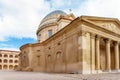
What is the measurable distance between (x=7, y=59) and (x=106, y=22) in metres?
73.8

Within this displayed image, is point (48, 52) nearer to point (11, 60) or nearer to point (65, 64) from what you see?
point (65, 64)

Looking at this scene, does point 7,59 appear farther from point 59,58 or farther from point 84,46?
point 84,46

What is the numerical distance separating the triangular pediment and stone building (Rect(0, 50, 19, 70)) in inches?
2827

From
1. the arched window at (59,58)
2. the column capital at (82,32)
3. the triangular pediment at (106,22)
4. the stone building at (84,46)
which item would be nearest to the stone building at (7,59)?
the stone building at (84,46)

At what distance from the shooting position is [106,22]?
24.3m

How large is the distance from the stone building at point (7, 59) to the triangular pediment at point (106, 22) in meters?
71.8

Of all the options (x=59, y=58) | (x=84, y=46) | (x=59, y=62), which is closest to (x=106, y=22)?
(x=84, y=46)

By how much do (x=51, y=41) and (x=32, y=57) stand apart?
9324mm

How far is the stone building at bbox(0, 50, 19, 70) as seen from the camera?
3374 inches

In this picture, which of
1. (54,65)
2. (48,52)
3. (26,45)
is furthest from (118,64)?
(26,45)

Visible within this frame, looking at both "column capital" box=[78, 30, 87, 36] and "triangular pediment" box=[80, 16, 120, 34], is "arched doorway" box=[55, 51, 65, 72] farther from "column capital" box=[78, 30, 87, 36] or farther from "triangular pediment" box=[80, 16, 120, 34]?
"triangular pediment" box=[80, 16, 120, 34]

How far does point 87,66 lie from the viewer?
64.3 feet

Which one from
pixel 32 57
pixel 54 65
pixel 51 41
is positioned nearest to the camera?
pixel 54 65

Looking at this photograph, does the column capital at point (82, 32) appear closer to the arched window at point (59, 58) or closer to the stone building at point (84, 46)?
the stone building at point (84, 46)
